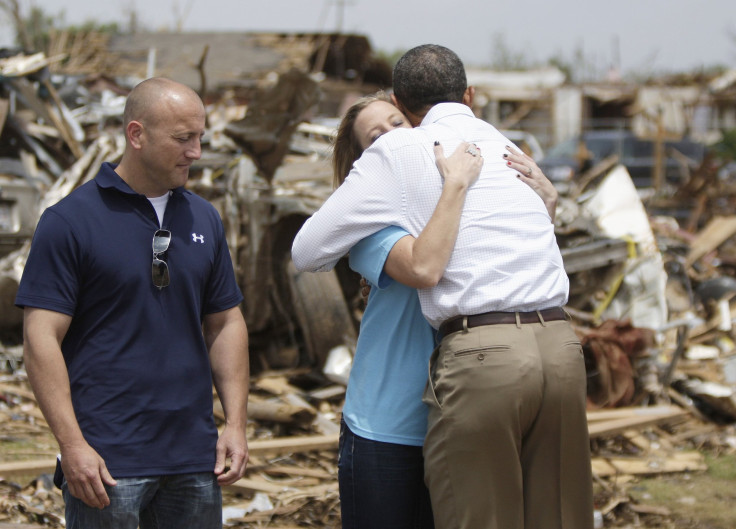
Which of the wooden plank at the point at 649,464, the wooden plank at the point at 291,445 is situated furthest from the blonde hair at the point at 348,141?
the wooden plank at the point at 649,464

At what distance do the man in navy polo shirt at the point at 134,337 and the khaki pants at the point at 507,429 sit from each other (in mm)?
719

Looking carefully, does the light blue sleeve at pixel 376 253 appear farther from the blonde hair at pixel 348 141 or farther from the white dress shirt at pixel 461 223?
the blonde hair at pixel 348 141

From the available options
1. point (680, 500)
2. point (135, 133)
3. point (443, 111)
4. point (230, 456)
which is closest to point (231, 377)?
point (230, 456)

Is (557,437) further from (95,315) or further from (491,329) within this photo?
(95,315)

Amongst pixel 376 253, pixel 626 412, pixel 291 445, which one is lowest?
pixel 626 412

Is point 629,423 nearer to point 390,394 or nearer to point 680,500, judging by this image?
point 680,500

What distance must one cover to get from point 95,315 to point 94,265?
5.8 inches

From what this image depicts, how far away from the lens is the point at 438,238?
2.12 metres

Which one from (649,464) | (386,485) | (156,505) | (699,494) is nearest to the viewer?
(386,485)

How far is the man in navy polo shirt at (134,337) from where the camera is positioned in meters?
2.25

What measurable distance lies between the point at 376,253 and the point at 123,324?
0.75 metres

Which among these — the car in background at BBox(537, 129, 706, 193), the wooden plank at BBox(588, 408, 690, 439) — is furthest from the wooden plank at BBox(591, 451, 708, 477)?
the car in background at BBox(537, 129, 706, 193)

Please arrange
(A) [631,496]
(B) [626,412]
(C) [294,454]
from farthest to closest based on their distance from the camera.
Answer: (B) [626,412]
(C) [294,454]
(A) [631,496]

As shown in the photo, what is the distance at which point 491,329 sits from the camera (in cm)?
212
